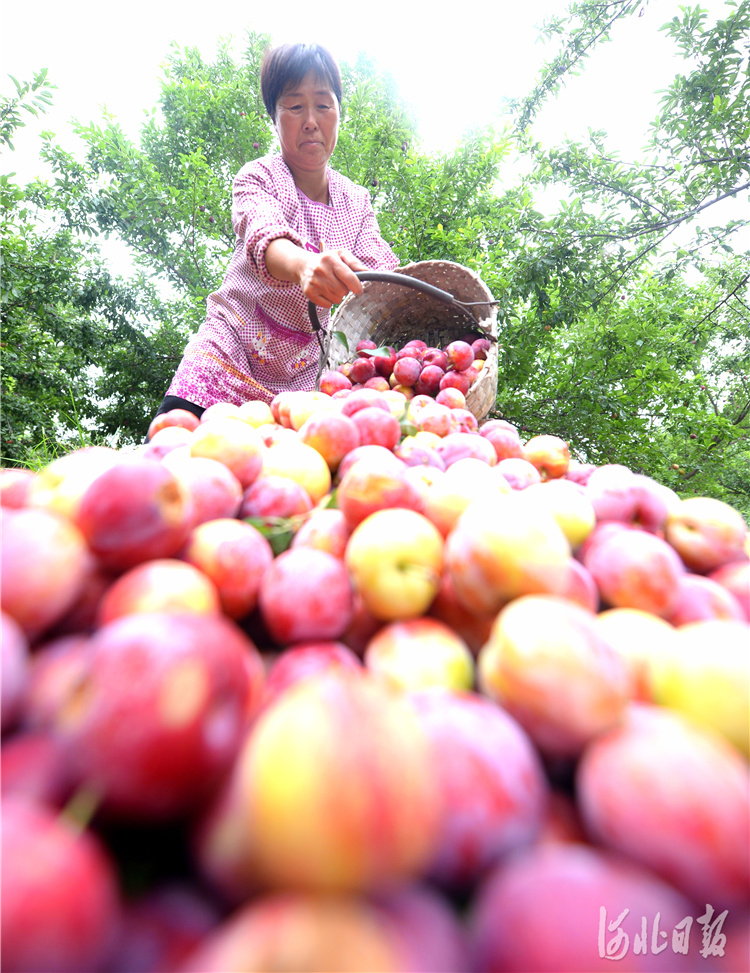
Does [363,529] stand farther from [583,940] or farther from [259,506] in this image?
[583,940]

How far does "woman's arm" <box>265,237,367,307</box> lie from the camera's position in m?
1.82

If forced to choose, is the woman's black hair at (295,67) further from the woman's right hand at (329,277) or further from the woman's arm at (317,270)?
the woman's right hand at (329,277)

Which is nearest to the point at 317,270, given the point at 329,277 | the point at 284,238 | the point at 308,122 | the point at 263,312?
the point at 329,277

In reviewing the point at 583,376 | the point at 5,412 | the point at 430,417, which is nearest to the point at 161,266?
the point at 5,412

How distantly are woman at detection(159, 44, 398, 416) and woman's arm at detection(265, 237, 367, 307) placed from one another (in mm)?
52

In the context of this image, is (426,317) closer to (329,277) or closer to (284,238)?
(284,238)

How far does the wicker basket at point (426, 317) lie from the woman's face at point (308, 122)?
2.83 ft

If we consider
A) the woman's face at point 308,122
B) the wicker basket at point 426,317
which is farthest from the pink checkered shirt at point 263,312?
the wicker basket at point 426,317

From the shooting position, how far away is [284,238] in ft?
7.06

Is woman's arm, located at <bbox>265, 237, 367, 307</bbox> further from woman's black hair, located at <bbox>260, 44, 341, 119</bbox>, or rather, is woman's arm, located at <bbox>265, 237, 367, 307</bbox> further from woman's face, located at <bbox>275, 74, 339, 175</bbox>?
woman's black hair, located at <bbox>260, 44, 341, 119</bbox>

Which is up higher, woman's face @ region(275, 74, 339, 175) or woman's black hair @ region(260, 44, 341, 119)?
woman's black hair @ region(260, 44, 341, 119)

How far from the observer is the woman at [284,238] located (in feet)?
7.98

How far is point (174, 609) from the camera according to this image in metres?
0.51

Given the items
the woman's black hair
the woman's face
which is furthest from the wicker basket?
the woman's black hair
